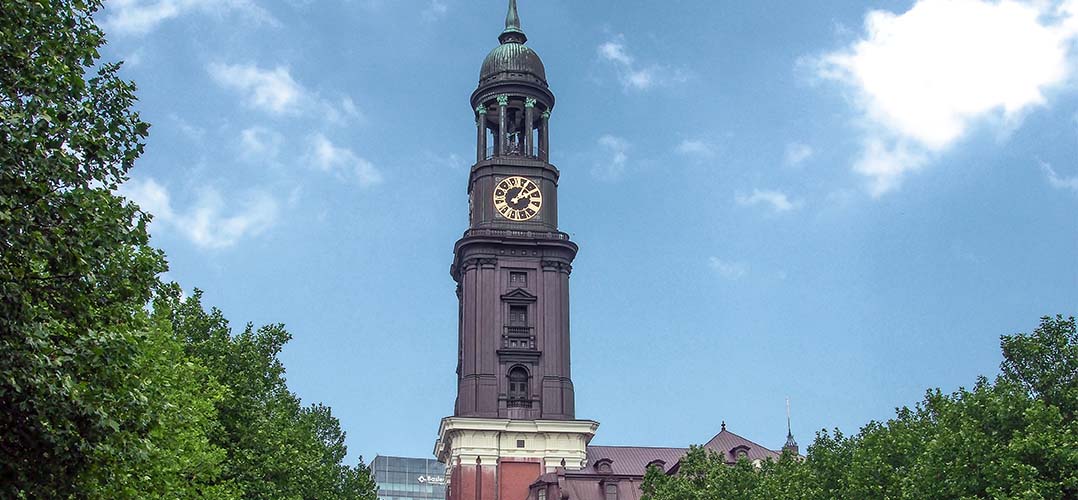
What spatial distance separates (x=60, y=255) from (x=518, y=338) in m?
94.0

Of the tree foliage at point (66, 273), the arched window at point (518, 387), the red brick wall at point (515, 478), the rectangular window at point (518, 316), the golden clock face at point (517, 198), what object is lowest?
the tree foliage at point (66, 273)

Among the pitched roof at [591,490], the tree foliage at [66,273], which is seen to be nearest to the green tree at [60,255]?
the tree foliage at [66,273]

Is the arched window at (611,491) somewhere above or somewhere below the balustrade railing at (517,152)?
below

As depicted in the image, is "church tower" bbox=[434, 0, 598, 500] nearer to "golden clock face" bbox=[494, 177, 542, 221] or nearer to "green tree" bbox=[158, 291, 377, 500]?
"golden clock face" bbox=[494, 177, 542, 221]

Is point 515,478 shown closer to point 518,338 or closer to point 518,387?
point 518,387

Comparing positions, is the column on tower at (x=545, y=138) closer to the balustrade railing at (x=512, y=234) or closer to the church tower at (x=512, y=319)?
the church tower at (x=512, y=319)

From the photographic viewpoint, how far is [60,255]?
22.5 metres

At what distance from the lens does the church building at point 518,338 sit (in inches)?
4483

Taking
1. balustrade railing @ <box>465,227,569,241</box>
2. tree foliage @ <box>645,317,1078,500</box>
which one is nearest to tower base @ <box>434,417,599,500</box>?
balustrade railing @ <box>465,227,569,241</box>

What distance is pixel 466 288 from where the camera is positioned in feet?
387

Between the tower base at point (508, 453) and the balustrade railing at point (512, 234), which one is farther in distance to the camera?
the balustrade railing at point (512, 234)

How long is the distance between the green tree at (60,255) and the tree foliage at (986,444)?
31.6 metres

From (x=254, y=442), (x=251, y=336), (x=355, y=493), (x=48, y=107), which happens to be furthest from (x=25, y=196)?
(x=355, y=493)

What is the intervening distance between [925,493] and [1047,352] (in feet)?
23.1
